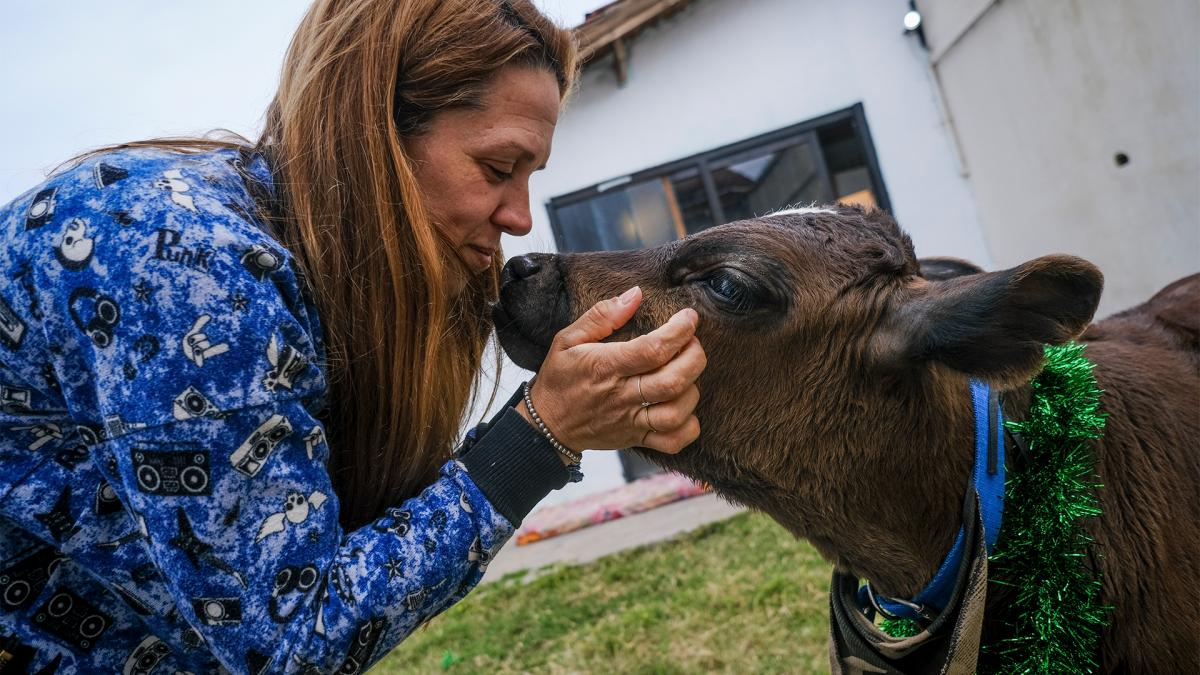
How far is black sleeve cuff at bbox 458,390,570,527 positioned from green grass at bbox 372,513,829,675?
2316 mm

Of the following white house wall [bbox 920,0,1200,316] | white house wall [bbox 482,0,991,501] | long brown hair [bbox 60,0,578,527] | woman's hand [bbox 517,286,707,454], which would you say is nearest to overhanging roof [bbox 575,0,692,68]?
white house wall [bbox 482,0,991,501]

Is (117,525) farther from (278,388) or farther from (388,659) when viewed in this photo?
(388,659)

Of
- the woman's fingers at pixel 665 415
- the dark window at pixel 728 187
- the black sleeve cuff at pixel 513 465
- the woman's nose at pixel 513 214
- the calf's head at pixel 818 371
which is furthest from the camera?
the dark window at pixel 728 187

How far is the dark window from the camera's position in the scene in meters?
7.45

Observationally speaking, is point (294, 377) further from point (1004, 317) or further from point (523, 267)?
point (1004, 317)

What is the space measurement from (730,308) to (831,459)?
45 centimetres

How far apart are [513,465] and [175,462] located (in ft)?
1.98

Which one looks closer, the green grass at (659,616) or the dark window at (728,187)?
the green grass at (659,616)

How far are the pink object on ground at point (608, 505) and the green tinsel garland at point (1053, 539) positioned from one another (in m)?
5.09

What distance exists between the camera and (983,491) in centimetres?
188

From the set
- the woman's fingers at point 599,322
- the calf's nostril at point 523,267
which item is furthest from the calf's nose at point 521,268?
the woman's fingers at point 599,322

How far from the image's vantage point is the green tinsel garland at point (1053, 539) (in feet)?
5.97

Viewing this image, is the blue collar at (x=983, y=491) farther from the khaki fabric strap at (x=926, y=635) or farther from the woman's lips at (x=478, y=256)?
the woman's lips at (x=478, y=256)

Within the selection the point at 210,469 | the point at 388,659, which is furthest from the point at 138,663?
the point at 388,659
